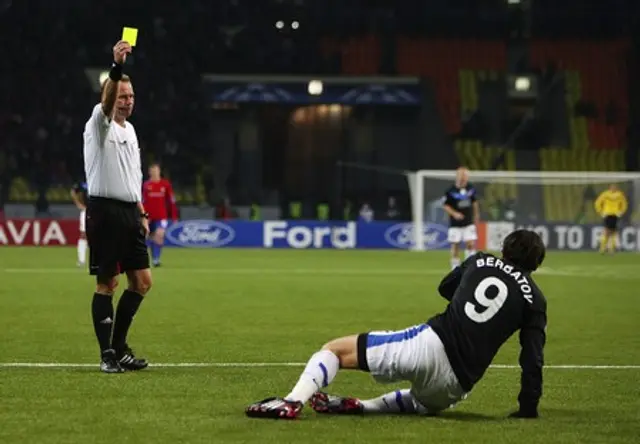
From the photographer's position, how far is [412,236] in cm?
3775

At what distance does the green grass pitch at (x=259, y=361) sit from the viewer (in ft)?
22.5

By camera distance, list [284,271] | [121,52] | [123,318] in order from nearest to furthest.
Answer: [121,52]
[123,318]
[284,271]

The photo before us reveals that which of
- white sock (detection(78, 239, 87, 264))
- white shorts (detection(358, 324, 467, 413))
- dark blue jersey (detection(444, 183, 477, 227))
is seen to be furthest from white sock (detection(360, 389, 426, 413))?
white sock (detection(78, 239, 87, 264))

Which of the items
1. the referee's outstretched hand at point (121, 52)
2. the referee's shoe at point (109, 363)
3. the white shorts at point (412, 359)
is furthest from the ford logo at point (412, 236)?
the white shorts at point (412, 359)

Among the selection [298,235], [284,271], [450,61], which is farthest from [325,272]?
[450,61]

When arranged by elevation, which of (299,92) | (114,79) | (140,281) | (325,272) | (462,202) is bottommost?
(325,272)

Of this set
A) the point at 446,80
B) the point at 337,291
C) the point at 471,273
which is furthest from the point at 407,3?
the point at 471,273

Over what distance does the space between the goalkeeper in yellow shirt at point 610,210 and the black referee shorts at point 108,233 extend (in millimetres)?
26870

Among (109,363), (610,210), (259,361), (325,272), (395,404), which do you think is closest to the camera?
(395,404)

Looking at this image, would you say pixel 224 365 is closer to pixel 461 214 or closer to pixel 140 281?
pixel 140 281

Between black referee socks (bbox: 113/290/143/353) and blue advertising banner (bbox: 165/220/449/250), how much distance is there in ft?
89.9

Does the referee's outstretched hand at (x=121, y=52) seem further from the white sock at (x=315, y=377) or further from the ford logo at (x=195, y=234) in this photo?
the ford logo at (x=195, y=234)

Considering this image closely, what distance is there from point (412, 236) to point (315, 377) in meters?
31.0

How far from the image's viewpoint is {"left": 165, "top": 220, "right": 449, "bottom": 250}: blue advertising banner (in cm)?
3712
